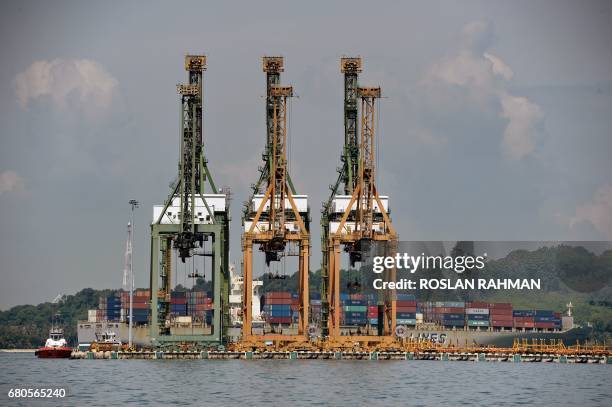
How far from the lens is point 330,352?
5118 inches

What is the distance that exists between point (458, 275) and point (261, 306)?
2748 cm

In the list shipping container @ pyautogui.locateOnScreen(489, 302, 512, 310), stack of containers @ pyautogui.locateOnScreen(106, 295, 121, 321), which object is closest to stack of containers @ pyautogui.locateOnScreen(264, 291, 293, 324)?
stack of containers @ pyautogui.locateOnScreen(106, 295, 121, 321)

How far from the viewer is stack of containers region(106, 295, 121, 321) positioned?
194m

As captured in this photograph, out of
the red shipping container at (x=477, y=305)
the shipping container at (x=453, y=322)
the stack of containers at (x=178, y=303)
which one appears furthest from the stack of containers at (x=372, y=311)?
the stack of containers at (x=178, y=303)

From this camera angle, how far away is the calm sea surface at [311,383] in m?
85.2

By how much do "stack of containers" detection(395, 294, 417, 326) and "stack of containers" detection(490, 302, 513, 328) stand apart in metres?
11.2

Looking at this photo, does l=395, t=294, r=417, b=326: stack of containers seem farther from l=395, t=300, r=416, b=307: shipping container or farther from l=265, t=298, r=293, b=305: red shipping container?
l=265, t=298, r=293, b=305: red shipping container

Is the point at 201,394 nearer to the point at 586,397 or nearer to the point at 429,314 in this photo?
the point at 586,397

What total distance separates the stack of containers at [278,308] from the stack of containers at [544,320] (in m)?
35.8

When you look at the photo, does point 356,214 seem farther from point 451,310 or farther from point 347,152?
point 451,310

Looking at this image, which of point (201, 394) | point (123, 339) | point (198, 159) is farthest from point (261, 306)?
point (201, 394)

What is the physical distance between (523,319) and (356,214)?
56485mm

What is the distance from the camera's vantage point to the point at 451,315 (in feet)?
611

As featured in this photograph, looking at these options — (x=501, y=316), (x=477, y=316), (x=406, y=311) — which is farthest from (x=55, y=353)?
(x=501, y=316)
